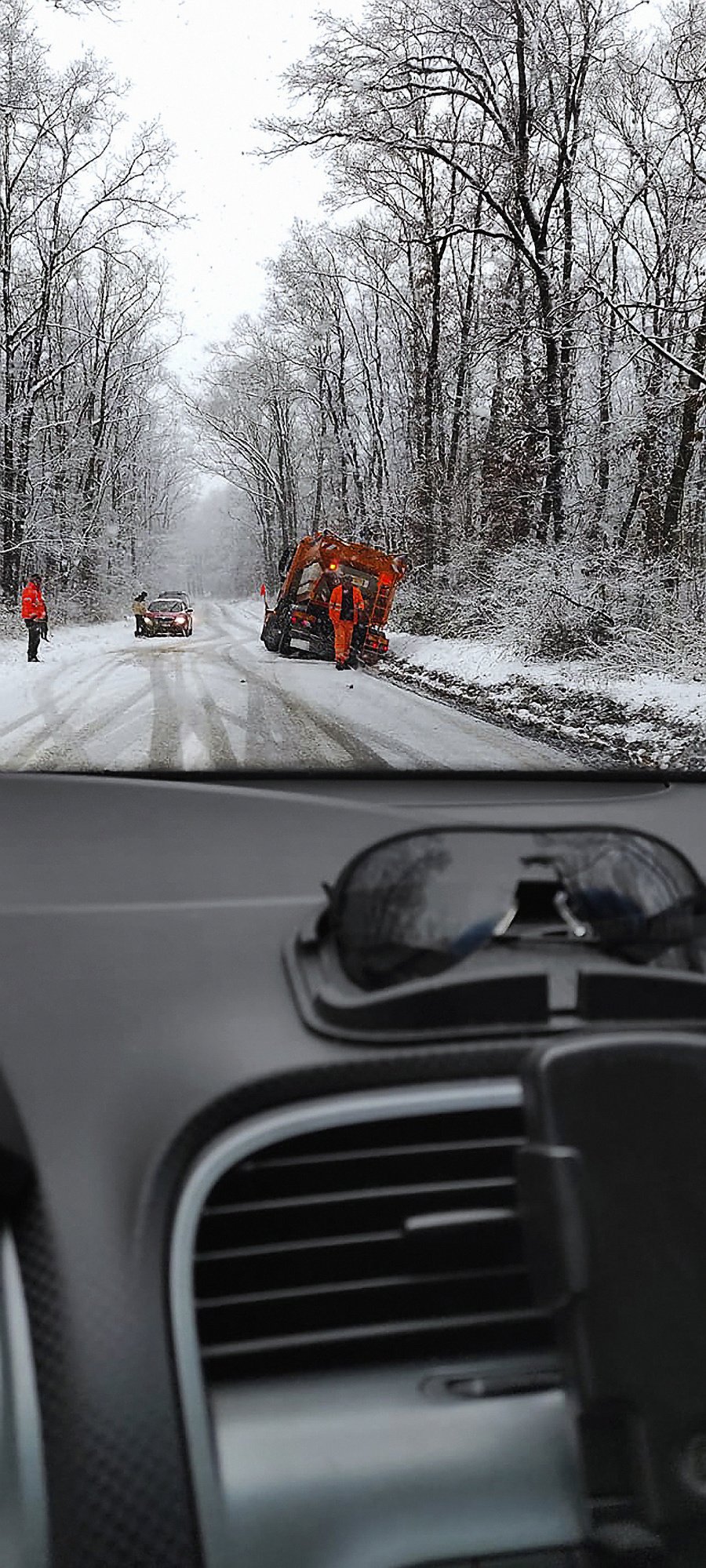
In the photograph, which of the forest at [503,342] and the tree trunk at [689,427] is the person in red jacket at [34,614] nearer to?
the forest at [503,342]

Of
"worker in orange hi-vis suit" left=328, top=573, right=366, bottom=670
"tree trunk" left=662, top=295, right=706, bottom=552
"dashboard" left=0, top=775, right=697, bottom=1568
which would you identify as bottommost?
"dashboard" left=0, top=775, right=697, bottom=1568

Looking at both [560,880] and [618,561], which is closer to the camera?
[560,880]

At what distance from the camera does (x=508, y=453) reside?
3.03m

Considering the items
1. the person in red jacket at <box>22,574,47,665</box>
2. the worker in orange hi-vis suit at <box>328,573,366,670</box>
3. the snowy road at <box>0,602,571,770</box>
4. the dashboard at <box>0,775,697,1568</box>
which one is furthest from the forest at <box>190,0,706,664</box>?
the dashboard at <box>0,775,697,1568</box>

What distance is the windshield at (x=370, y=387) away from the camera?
9.39 feet

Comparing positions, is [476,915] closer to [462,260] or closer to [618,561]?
[618,561]

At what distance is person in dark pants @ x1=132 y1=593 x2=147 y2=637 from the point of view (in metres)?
3.03

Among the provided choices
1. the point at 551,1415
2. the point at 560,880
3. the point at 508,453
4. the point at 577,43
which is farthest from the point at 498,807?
the point at 577,43

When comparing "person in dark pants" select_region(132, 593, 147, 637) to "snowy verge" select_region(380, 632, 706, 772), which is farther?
"person in dark pants" select_region(132, 593, 147, 637)

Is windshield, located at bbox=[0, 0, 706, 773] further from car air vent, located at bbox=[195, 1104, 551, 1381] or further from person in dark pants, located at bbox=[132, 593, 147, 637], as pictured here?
car air vent, located at bbox=[195, 1104, 551, 1381]

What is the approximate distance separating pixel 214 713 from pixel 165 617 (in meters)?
0.34

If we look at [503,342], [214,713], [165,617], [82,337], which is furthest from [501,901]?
[82,337]

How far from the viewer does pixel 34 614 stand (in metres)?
2.96

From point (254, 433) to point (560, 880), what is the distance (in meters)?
1.85
